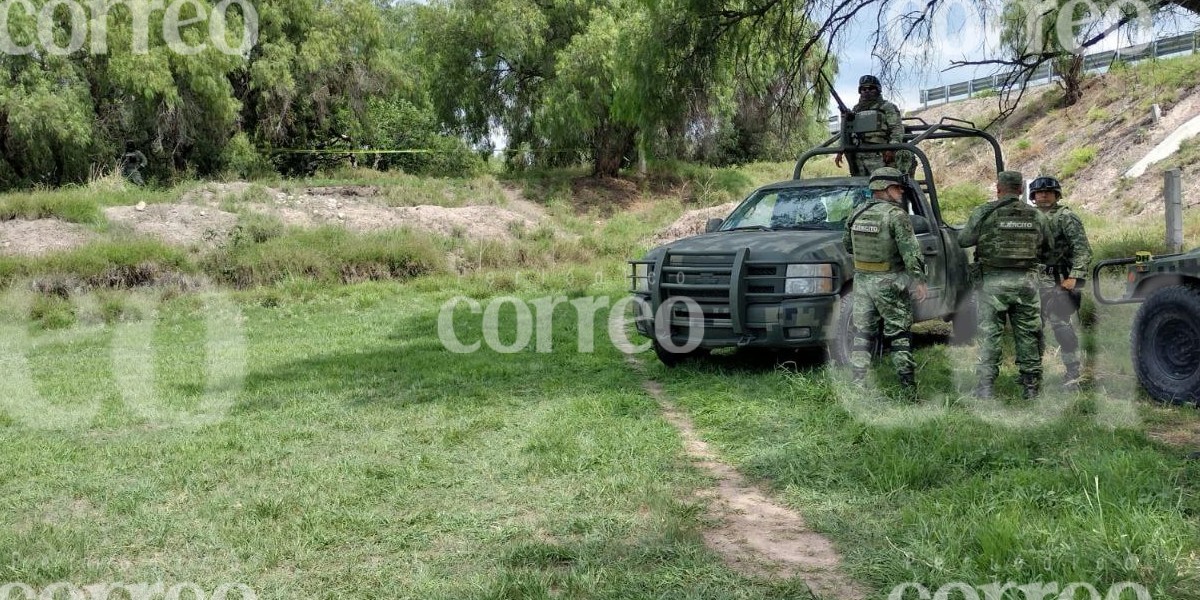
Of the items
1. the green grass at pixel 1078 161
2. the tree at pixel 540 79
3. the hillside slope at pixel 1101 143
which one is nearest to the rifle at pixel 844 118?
the hillside slope at pixel 1101 143

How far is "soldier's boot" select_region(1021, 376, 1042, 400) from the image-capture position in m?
7.35

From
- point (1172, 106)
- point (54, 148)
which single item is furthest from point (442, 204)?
point (1172, 106)

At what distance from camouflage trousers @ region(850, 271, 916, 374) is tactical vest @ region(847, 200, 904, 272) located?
9cm

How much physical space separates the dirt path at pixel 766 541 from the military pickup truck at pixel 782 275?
2.62 metres

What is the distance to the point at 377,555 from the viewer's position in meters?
4.55

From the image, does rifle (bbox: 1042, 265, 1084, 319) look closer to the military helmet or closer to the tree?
the military helmet

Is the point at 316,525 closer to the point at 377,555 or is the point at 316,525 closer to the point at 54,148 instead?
the point at 377,555

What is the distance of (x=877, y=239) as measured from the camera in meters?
7.55

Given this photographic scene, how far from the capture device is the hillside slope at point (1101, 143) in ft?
77.6

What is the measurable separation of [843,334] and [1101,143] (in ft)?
78.8

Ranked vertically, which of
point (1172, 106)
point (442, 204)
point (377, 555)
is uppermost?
point (1172, 106)

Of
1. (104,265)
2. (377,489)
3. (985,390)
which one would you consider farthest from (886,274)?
(104,265)

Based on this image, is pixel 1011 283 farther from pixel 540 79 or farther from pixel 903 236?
pixel 540 79

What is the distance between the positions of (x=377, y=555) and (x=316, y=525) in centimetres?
55
